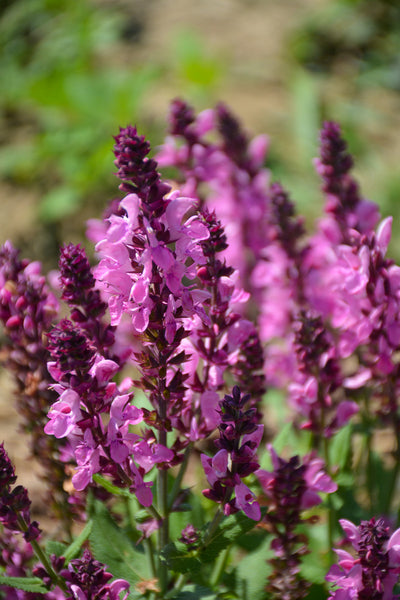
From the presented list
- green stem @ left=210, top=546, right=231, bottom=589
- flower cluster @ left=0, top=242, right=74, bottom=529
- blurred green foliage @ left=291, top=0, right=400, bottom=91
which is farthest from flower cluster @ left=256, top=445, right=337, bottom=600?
blurred green foliage @ left=291, top=0, right=400, bottom=91

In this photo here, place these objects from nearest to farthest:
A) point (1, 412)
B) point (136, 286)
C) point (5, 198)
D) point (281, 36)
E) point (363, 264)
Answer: point (136, 286), point (363, 264), point (1, 412), point (5, 198), point (281, 36)

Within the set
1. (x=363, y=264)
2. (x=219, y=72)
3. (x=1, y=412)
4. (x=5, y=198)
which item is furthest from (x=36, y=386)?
(x=219, y=72)

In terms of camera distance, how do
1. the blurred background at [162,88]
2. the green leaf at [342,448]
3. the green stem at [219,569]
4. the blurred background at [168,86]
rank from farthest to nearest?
the blurred background at [168,86], the blurred background at [162,88], the green leaf at [342,448], the green stem at [219,569]

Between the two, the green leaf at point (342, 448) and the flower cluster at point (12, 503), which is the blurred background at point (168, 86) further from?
the flower cluster at point (12, 503)

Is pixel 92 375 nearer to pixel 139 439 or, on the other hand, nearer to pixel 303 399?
pixel 139 439

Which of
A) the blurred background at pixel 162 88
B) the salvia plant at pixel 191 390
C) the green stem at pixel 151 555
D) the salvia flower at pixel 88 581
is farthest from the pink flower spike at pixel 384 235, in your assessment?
the blurred background at pixel 162 88

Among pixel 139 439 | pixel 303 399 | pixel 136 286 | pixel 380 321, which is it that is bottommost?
pixel 303 399

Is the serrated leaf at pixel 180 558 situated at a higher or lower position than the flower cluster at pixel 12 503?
lower
